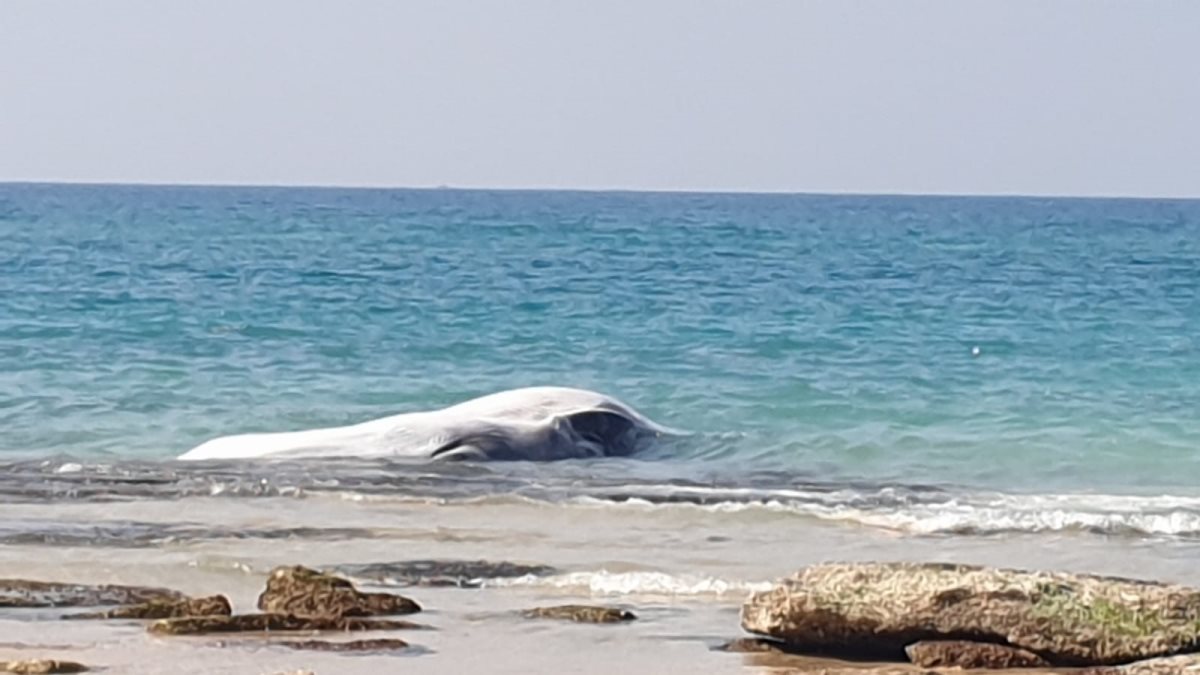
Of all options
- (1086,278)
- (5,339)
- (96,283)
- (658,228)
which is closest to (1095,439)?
(5,339)

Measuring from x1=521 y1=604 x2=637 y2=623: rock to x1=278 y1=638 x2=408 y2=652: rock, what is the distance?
1030 mm

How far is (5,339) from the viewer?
29.4 m

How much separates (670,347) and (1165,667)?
20166 mm

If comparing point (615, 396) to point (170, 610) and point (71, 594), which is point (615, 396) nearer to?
point (71, 594)

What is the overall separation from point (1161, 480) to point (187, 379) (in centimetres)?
1096

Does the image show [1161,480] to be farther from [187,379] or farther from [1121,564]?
[187,379]

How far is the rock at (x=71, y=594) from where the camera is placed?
36.3ft

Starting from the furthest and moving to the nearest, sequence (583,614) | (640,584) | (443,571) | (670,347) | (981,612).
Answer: (670,347) < (443,571) < (640,584) < (583,614) < (981,612)

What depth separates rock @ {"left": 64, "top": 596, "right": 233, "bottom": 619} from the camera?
10.5 m

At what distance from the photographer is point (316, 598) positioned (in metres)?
10.5

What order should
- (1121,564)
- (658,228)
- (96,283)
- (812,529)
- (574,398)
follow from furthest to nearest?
(658,228) → (96,283) → (574,398) → (812,529) → (1121,564)

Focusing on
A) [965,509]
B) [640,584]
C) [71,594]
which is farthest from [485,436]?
[71,594]

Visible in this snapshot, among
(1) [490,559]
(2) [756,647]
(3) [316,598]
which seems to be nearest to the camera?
(2) [756,647]

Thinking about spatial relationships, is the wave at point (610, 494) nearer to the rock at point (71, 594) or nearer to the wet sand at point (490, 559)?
the wet sand at point (490, 559)
